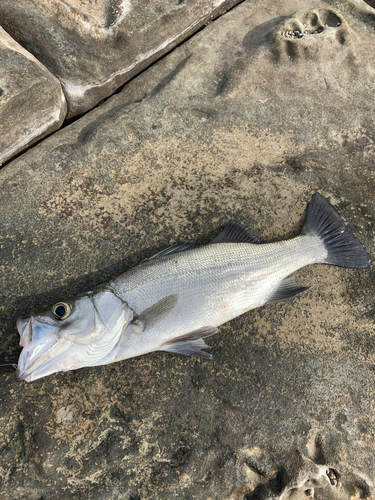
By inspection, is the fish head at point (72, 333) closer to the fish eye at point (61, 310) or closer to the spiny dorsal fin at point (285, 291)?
the fish eye at point (61, 310)

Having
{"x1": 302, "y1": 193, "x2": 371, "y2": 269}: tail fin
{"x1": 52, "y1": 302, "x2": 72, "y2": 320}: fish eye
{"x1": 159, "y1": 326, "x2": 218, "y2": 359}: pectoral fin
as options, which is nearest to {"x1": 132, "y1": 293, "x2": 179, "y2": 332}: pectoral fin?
{"x1": 159, "y1": 326, "x2": 218, "y2": 359}: pectoral fin

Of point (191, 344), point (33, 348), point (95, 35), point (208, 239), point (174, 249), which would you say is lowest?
point (191, 344)

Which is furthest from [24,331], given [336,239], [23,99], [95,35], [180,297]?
[95,35]

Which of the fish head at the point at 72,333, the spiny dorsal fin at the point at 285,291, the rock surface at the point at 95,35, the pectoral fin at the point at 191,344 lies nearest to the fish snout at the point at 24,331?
the fish head at the point at 72,333

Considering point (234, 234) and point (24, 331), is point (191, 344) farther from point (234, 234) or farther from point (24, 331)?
point (24, 331)

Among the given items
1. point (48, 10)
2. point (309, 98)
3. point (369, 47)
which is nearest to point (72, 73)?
point (48, 10)

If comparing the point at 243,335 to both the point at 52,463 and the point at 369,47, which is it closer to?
the point at 52,463

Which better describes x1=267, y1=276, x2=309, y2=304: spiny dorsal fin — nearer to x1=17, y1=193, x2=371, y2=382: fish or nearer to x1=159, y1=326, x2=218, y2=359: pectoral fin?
x1=17, y1=193, x2=371, y2=382: fish
